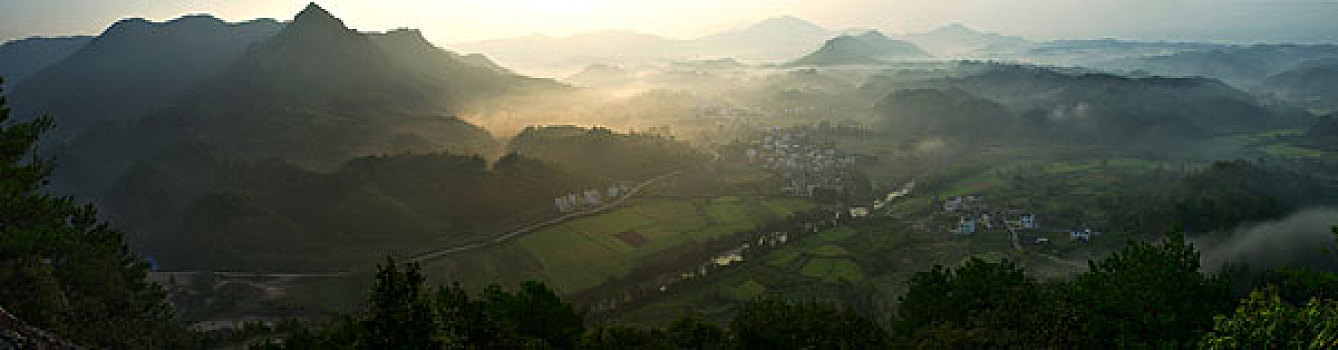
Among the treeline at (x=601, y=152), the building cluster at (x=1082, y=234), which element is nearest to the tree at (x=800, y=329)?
the building cluster at (x=1082, y=234)

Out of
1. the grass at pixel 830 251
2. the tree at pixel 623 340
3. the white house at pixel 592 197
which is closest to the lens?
the tree at pixel 623 340

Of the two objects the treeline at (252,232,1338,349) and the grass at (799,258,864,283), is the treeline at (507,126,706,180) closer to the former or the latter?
the grass at (799,258,864,283)

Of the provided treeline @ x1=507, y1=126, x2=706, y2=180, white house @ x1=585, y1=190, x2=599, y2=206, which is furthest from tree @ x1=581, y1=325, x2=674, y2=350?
treeline @ x1=507, y1=126, x2=706, y2=180

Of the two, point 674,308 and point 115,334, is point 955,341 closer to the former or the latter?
point 115,334

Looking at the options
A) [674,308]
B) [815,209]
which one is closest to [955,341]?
[674,308]

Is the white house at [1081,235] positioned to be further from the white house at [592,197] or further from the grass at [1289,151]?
the grass at [1289,151]

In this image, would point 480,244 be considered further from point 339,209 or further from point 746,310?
point 746,310

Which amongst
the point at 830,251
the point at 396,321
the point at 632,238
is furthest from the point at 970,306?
the point at 632,238
